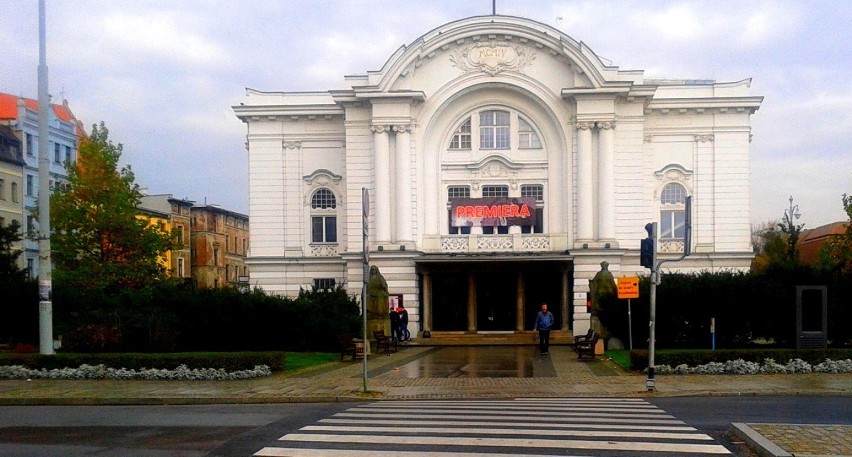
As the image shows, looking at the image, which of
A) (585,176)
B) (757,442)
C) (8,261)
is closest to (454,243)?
(585,176)

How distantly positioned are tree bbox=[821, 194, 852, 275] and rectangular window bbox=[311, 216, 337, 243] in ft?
83.1

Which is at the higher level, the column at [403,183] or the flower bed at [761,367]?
the column at [403,183]

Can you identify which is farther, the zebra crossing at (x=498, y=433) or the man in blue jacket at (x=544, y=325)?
the man in blue jacket at (x=544, y=325)

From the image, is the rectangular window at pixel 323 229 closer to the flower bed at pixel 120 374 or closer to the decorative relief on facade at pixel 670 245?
the decorative relief on facade at pixel 670 245

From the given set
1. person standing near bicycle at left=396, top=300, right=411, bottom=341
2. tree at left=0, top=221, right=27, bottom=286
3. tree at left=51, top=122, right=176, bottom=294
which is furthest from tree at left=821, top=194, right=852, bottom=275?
tree at left=0, top=221, right=27, bottom=286

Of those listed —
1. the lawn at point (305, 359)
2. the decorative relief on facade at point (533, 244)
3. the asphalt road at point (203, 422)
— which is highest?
the decorative relief on facade at point (533, 244)

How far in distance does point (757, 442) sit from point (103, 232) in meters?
33.4

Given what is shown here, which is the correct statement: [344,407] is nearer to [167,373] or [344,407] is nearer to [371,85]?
[167,373]

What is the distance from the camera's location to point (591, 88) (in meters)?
47.5

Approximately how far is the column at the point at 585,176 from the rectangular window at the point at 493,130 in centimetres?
418

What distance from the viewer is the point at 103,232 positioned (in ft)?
131

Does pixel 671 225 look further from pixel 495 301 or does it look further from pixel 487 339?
pixel 487 339

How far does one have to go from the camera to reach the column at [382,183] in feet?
161

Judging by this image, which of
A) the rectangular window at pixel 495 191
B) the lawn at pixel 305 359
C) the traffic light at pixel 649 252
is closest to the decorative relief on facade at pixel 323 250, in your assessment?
the rectangular window at pixel 495 191
